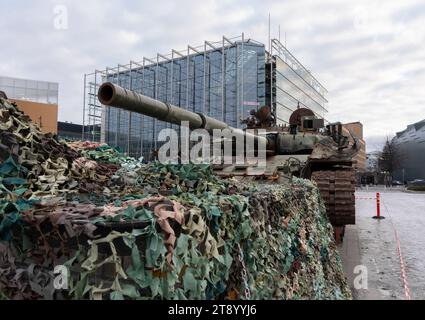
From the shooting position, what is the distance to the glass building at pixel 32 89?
27.8 metres

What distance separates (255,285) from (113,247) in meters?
1.24

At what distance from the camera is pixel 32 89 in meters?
28.1

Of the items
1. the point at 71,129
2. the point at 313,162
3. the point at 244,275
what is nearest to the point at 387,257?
the point at 313,162

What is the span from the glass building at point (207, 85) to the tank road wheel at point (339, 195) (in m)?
23.0

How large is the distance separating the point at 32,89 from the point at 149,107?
27488 mm

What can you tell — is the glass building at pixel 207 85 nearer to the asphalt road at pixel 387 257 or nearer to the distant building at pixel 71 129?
the distant building at pixel 71 129

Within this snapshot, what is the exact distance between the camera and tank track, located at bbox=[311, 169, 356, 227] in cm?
743

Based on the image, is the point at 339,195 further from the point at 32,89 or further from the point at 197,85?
the point at 197,85

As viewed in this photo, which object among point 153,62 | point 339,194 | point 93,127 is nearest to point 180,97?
point 153,62

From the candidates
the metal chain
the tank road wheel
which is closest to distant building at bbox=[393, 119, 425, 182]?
the tank road wheel

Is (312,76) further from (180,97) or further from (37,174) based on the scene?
(37,174)

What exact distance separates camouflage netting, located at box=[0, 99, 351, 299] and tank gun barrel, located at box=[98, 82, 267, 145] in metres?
0.56
